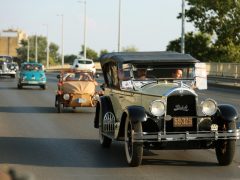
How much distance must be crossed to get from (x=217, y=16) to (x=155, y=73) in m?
54.0

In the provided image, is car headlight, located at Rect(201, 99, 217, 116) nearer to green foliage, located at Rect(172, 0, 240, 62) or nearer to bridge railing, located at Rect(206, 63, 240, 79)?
bridge railing, located at Rect(206, 63, 240, 79)

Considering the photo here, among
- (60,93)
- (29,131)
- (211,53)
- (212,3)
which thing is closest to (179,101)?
(29,131)

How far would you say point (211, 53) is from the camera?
74.1 meters

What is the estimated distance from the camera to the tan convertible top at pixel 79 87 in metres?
21.5

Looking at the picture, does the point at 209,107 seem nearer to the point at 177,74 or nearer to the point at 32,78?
the point at 177,74

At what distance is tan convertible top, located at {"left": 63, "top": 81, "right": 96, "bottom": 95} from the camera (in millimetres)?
21500

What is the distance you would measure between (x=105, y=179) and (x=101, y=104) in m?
3.73

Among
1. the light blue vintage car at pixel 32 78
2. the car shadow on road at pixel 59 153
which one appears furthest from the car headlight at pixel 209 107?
the light blue vintage car at pixel 32 78

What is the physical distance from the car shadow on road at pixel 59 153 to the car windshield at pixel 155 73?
51.9 inches

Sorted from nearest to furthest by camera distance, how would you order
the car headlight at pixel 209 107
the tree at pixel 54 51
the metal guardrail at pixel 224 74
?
the car headlight at pixel 209 107
the metal guardrail at pixel 224 74
the tree at pixel 54 51

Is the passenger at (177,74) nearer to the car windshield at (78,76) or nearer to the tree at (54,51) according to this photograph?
the car windshield at (78,76)

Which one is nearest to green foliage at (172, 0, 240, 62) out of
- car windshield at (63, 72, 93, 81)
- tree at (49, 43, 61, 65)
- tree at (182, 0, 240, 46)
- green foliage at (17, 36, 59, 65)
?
tree at (182, 0, 240, 46)

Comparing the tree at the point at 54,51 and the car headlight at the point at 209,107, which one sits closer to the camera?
the car headlight at the point at 209,107

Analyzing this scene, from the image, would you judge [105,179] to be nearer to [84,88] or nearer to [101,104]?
[101,104]
